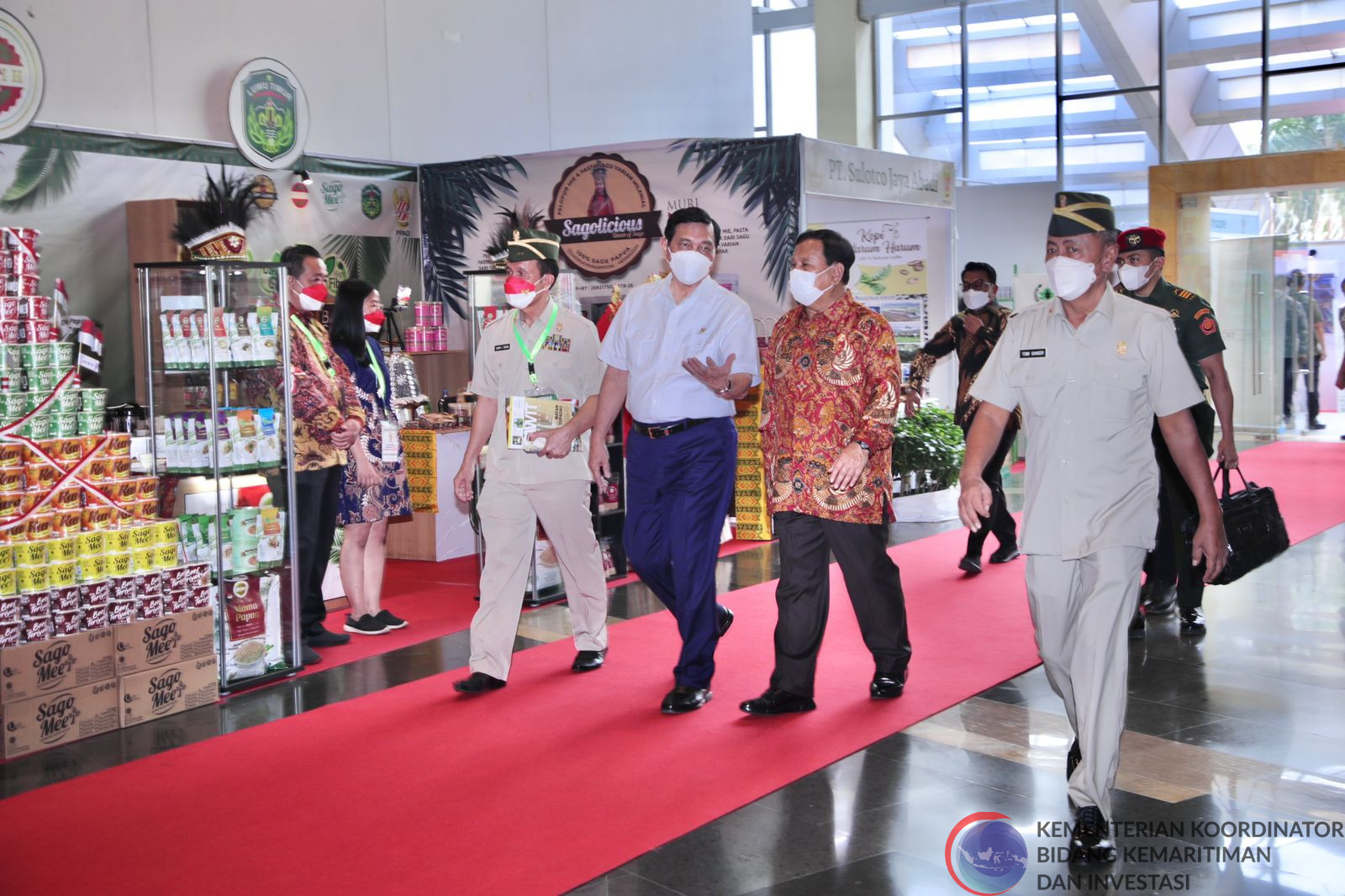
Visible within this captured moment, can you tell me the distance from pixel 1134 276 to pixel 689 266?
86.0 inches

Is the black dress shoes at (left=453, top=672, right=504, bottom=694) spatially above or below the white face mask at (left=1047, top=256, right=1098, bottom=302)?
below

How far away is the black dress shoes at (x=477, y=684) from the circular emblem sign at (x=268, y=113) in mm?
4999

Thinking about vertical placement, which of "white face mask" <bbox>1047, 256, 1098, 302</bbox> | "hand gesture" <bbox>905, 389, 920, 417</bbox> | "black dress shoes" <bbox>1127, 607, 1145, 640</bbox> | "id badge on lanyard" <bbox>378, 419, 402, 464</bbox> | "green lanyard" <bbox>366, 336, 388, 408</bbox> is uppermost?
"white face mask" <bbox>1047, 256, 1098, 302</bbox>

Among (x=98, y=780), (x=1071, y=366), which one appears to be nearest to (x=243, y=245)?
(x=98, y=780)

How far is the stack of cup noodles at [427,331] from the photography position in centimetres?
951

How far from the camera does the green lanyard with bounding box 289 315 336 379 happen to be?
18.6ft

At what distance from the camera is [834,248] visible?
4488mm

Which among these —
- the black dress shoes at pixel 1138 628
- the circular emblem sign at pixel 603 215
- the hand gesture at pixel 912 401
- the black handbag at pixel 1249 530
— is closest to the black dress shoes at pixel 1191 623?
the black dress shoes at pixel 1138 628

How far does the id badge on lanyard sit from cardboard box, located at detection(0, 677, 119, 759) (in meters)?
1.85

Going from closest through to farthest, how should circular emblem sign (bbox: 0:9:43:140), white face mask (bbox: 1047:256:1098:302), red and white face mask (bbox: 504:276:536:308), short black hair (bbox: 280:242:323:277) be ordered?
white face mask (bbox: 1047:256:1098:302) → red and white face mask (bbox: 504:276:536:308) → short black hair (bbox: 280:242:323:277) → circular emblem sign (bbox: 0:9:43:140)

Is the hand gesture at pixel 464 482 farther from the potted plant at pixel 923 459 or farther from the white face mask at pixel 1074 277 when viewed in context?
the potted plant at pixel 923 459

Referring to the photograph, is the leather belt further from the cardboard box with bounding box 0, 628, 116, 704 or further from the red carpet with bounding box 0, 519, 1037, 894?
the cardboard box with bounding box 0, 628, 116, 704

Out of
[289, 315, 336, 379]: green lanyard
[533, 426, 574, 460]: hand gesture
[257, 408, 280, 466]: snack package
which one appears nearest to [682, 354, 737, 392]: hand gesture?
[533, 426, 574, 460]: hand gesture

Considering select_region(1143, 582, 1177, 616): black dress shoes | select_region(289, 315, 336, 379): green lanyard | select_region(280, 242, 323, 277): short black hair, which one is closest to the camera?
select_region(289, 315, 336, 379): green lanyard
